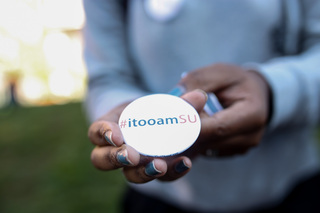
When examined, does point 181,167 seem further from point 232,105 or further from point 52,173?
point 52,173

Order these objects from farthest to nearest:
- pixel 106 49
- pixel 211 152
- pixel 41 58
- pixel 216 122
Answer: pixel 41 58, pixel 106 49, pixel 211 152, pixel 216 122

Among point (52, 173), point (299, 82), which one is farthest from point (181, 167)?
point (52, 173)

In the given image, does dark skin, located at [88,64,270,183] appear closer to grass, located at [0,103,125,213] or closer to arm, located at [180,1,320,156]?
arm, located at [180,1,320,156]

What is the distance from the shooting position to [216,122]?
60cm

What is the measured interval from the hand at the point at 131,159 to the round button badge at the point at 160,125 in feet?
0.05

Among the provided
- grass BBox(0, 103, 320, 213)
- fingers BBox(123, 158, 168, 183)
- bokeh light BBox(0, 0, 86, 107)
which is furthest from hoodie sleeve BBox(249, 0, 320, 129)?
bokeh light BBox(0, 0, 86, 107)

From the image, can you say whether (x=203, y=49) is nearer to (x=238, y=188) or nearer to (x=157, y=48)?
(x=157, y=48)

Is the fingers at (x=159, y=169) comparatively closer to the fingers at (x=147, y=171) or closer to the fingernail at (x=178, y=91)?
the fingers at (x=147, y=171)

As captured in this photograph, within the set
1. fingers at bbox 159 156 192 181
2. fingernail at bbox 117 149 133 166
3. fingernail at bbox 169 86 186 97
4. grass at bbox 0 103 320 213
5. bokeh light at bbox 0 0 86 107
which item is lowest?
bokeh light at bbox 0 0 86 107

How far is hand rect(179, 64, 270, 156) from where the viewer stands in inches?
24.5

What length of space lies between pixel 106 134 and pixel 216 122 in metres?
0.21

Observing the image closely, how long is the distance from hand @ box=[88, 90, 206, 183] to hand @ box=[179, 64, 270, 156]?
6 cm

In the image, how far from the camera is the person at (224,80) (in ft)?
2.21

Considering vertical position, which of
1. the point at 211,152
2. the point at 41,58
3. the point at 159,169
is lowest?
the point at 41,58
